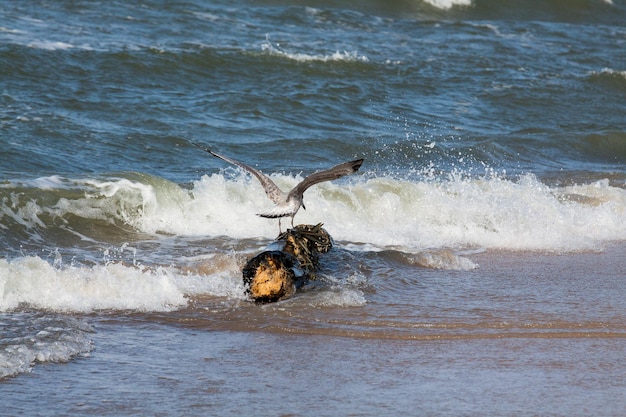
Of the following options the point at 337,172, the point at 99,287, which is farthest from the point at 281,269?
the point at 99,287

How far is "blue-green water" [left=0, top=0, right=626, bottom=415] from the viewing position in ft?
16.6

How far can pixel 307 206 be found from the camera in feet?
29.2

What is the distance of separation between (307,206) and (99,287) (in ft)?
9.88

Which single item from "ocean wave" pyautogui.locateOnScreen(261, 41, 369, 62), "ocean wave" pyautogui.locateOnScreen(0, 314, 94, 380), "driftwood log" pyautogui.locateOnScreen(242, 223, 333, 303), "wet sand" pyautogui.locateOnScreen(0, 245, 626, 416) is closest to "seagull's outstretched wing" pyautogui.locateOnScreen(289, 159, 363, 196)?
"driftwood log" pyautogui.locateOnScreen(242, 223, 333, 303)

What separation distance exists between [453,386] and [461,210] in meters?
4.35

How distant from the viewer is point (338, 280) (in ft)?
21.7

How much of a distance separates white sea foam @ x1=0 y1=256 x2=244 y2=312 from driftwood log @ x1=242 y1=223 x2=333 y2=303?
202 mm

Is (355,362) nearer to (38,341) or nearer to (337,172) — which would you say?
(337,172)

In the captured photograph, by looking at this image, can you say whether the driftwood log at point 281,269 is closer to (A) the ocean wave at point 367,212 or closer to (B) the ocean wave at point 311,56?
(A) the ocean wave at point 367,212

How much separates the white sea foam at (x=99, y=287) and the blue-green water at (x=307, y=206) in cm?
2

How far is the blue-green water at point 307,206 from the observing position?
5.07m

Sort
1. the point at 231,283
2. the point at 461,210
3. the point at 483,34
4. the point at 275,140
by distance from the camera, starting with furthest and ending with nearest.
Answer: the point at 483,34 → the point at 275,140 → the point at 461,210 → the point at 231,283

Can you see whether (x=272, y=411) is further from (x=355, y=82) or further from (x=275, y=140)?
(x=355, y=82)

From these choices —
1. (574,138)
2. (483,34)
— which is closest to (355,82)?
(574,138)
